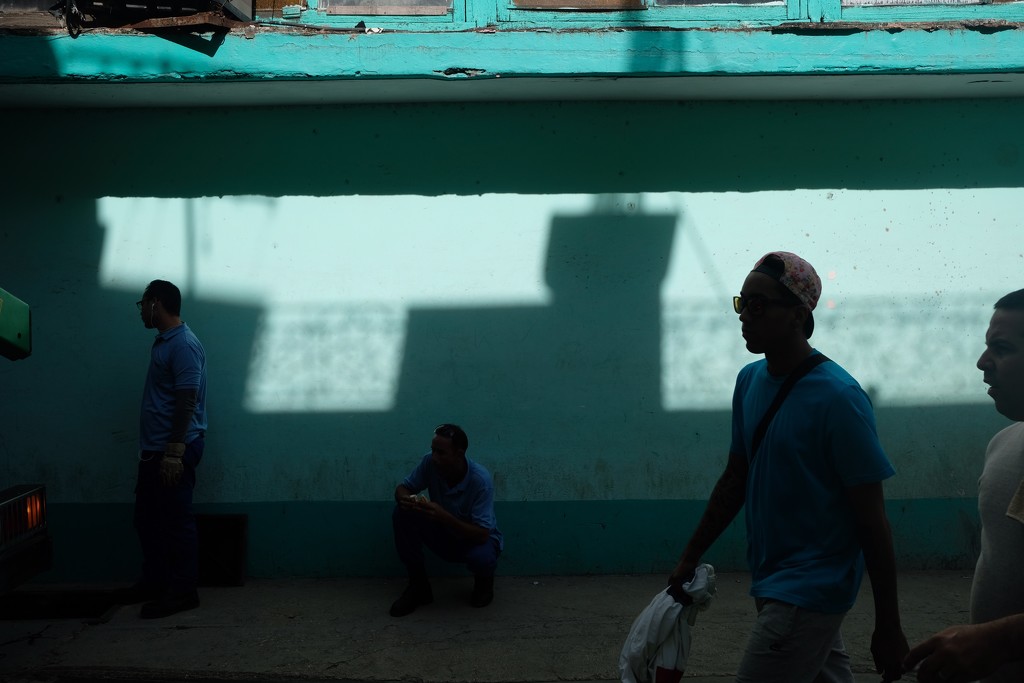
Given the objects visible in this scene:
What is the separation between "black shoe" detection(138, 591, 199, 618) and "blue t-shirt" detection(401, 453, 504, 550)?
1.36 meters

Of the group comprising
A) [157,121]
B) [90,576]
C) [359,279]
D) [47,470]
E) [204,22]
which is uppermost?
[204,22]

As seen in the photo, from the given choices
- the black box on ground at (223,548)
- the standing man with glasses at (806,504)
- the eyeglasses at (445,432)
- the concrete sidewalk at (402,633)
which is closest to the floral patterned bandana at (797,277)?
the standing man with glasses at (806,504)

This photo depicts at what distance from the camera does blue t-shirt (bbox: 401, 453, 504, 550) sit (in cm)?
540

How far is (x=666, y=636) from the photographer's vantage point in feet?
9.64

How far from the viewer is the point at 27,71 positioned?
5.38m

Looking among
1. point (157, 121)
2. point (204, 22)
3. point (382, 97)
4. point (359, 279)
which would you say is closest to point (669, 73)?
point (382, 97)

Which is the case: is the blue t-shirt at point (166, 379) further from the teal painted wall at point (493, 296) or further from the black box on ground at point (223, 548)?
the black box on ground at point (223, 548)

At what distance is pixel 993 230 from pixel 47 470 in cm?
607

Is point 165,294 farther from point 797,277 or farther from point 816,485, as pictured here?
point 816,485

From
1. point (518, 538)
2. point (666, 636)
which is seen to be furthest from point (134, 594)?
point (666, 636)

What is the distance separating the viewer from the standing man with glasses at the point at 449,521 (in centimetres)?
529

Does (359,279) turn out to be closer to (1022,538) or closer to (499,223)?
(499,223)

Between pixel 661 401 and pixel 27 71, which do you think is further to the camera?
pixel 661 401

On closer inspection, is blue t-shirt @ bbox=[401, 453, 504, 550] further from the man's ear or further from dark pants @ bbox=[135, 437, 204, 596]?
the man's ear
